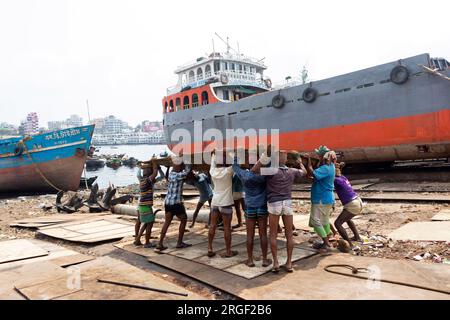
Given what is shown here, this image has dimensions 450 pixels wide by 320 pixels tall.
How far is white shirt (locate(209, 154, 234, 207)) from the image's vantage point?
5080mm

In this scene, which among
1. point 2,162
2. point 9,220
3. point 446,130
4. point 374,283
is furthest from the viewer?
point 2,162

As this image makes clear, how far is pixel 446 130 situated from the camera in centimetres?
1098

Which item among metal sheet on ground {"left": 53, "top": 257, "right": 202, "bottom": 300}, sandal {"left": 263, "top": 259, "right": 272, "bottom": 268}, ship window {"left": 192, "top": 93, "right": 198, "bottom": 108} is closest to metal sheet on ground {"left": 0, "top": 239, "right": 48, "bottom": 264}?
metal sheet on ground {"left": 53, "top": 257, "right": 202, "bottom": 300}

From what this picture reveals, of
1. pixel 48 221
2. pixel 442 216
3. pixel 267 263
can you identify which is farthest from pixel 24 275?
pixel 442 216

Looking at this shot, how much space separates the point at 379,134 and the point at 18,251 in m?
11.6

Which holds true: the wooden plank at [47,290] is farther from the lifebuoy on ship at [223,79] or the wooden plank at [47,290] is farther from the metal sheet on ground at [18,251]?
the lifebuoy on ship at [223,79]

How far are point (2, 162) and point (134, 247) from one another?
1558 cm

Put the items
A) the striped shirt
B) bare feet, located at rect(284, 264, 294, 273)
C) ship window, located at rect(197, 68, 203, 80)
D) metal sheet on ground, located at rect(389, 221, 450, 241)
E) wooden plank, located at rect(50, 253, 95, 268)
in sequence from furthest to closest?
ship window, located at rect(197, 68, 203, 80) → the striped shirt → metal sheet on ground, located at rect(389, 221, 450, 241) → wooden plank, located at rect(50, 253, 95, 268) → bare feet, located at rect(284, 264, 294, 273)

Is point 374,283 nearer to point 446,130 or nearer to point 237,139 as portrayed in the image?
point 446,130

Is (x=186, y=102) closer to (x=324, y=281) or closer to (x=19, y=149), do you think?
(x=19, y=149)

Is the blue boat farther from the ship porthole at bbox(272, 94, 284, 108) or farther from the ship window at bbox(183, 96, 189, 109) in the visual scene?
the ship porthole at bbox(272, 94, 284, 108)

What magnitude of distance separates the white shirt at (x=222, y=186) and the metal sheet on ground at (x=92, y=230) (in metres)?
2.85

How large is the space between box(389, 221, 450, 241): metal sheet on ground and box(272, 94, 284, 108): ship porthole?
30.4 ft
